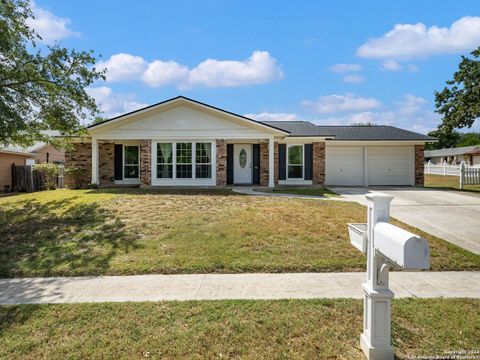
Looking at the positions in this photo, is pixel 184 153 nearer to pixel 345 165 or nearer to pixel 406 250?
pixel 345 165

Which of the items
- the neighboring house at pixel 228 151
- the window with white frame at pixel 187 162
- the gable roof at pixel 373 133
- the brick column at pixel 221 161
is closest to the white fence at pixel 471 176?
the neighboring house at pixel 228 151

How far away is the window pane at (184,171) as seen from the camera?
1659cm

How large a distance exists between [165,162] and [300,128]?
8619 millimetres

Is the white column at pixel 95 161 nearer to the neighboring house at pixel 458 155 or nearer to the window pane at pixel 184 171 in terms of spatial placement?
the window pane at pixel 184 171

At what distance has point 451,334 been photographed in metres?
3.47

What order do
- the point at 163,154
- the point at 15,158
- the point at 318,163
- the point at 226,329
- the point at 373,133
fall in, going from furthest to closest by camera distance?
the point at 15,158
the point at 373,133
the point at 318,163
the point at 163,154
the point at 226,329

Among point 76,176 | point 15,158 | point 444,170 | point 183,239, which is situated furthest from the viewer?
point 444,170

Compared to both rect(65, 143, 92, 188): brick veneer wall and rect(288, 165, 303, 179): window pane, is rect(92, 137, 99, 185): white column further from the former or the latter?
rect(288, 165, 303, 179): window pane

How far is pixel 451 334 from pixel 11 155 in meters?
27.5

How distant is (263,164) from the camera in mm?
17562

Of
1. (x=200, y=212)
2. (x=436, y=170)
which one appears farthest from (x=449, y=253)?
(x=436, y=170)

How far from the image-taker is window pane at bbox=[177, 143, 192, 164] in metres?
16.6

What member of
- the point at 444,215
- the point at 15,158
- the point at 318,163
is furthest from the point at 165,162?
the point at 15,158

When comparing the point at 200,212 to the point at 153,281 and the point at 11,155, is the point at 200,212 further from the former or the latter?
the point at 11,155
